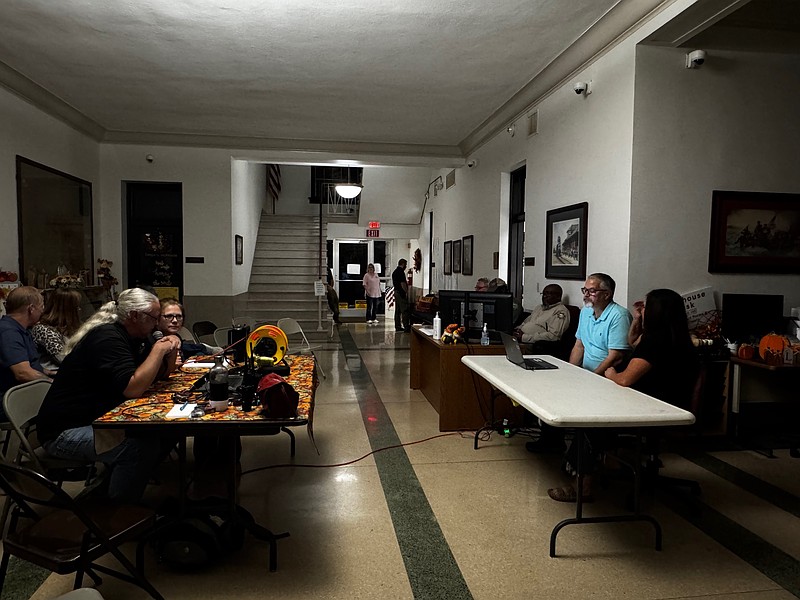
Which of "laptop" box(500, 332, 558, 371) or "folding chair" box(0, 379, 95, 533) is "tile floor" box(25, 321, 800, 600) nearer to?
"folding chair" box(0, 379, 95, 533)

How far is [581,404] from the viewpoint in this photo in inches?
104

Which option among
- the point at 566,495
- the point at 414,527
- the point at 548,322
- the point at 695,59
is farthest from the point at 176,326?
the point at 695,59

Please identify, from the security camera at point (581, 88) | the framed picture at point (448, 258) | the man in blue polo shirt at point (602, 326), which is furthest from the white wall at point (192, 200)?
the man in blue polo shirt at point (602, 326)

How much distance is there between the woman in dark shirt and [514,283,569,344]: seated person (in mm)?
1891

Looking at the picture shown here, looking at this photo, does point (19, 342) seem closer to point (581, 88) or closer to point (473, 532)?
point (473, 532)

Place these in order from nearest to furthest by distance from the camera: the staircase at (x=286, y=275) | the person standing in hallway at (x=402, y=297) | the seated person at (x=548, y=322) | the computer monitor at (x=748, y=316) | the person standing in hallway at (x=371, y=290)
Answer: the computer monitor at (x=748, y=316)
the seated person at (x=548, y=322)
the staircase at (x=286, y=275)
the person standing in hallway at (x=402, y=297)
the person standing in hallway at (x=371, y=290)

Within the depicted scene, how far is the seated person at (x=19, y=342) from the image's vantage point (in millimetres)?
3363

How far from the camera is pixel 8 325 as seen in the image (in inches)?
137

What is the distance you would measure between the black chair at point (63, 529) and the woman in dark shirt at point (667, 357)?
2627 mm

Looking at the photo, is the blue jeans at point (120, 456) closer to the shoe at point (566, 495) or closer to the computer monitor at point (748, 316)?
the shoe at point (566, 495)

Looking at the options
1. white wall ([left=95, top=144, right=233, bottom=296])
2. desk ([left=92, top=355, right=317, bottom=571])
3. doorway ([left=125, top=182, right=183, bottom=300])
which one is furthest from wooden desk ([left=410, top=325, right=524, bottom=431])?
doorway ([left=125, top=182, right=183, bottom=300])

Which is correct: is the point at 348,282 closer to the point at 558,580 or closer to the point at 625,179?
the point at 625,179

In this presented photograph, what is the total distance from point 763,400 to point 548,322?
1.87 metres

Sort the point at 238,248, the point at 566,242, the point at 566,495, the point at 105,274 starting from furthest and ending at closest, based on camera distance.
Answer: the point at 238,248, the point at 105,274, the point at 566,242, the point at 566,495
